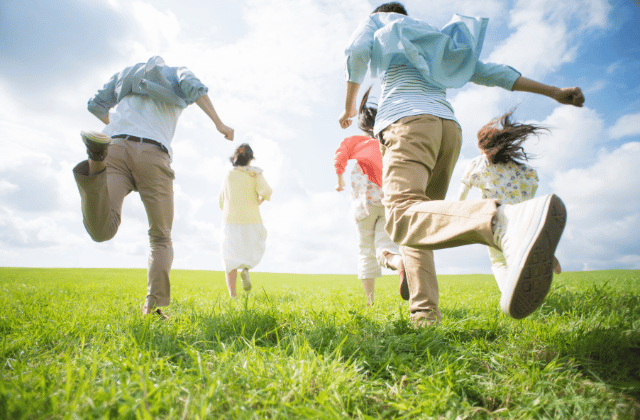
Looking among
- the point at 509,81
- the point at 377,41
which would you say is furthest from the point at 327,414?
the point at 509,81

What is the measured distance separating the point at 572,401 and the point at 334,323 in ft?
4.23

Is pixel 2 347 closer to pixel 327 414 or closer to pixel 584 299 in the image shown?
pixel 327 414

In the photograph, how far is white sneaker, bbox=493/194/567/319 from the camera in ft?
4.41

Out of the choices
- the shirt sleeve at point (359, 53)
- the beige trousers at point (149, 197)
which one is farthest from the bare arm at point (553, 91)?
the beige trousers at point (149, 197)

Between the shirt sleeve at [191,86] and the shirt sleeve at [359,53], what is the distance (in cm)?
164

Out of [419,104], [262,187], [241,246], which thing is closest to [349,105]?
[419,104]

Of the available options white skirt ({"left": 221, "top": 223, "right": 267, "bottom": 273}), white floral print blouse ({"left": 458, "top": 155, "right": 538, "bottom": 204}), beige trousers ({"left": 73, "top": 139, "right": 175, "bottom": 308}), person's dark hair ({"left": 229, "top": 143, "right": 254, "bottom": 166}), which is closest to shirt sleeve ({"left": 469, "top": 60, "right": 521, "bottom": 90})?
white floral print blouse ({"left": 458, "top": 155, "right": 538, "bottom": 204})

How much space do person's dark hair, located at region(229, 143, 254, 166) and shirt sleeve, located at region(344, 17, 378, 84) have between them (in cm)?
358

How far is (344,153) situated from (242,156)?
2.48 metres

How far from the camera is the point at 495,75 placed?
2557 mm

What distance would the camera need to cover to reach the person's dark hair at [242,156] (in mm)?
5748

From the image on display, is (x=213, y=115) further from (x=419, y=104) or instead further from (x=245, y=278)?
(x=245, y=278)

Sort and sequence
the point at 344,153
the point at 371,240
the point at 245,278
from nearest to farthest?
the point at 344,153
the point at 371,240
the point at 245,278

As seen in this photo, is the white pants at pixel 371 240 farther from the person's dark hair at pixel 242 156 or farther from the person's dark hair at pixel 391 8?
the person's dark hair at pixel 242 156
